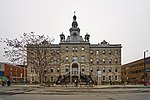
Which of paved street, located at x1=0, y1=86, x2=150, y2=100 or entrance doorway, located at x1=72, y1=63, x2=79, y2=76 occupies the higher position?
entrance doorway, located at x1=72, y1=63, x2=79, y2=76

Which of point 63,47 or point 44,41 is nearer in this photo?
point 44,41

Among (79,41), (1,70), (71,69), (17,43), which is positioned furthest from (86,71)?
(17,43)

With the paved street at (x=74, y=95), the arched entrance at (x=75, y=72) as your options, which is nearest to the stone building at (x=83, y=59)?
the arched entrance at (x=75, y=72)

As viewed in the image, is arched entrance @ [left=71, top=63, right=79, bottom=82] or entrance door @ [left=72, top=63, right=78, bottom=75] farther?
entrance door @ [left=72, top=63, right=78, bottom=75]

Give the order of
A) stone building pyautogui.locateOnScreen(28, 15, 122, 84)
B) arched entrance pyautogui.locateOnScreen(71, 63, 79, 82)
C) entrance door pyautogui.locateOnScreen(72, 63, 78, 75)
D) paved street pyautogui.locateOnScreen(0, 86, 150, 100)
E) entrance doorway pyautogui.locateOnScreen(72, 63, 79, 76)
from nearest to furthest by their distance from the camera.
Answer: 1. paved street pyautogui.locateOnScreen(0, 86, 150, 100)
2. arched entrance pyautogui.locateOnScreen(71, 63, 79, 82)
3. entrance doorway pyautogui.locateOnScreen(72, 63, 79, 76)
4. entrance door pyautogui.locateOnScreen(72, 63, 78, 75)
5. stone building pyautogui.locateOnScreen(28, 15, 122, 84)

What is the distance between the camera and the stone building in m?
84.1

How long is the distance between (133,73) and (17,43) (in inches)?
3338

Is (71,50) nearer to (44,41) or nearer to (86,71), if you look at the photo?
(86,71)

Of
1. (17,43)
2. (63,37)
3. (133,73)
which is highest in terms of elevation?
(63,37)

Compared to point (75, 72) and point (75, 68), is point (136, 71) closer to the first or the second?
point (75, 68)

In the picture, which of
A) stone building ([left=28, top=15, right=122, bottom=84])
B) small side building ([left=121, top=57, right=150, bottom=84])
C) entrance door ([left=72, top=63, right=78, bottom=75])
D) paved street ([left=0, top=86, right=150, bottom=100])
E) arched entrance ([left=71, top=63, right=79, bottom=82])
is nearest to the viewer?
paved street ([left=0, top=86, right=150, bottom=100])

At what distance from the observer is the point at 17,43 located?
4997 cm

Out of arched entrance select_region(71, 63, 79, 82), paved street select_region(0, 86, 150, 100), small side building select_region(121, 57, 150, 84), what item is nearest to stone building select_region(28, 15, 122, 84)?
arched entrance select_region(71, 63, 79, 82)

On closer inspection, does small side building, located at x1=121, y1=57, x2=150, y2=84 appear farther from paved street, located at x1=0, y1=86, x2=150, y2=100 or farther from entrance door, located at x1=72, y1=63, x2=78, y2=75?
paved street, located at x1=0, y1=86, x2=150, y2=100
